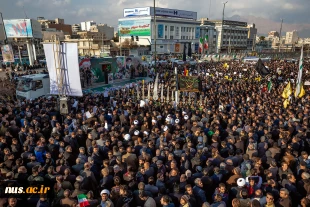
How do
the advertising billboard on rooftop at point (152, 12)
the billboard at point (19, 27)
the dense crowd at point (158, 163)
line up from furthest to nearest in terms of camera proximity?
the advertising billboard on rooftop at point (152, 12) < the billboard at point (19, 27) < the dense crowd at point (158, 163)

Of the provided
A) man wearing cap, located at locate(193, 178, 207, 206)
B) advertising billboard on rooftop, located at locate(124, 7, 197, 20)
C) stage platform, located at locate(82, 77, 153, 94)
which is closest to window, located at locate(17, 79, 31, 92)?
stage platform, located at locate(82, 77, 153, 94)

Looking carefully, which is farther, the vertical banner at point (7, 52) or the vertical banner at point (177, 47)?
the vertical banner at point (177, 47)

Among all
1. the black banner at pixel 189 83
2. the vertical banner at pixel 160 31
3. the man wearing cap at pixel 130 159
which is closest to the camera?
the man wearing cap at pixel 130 159

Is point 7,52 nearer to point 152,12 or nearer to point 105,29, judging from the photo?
point 152,12

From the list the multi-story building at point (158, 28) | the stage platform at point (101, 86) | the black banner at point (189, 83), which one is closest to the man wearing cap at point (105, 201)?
the black banner at point (189, 83)

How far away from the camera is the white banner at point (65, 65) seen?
8656 mm

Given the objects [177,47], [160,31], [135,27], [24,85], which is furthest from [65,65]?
[177,47]

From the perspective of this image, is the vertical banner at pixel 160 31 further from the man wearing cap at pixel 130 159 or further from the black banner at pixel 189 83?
the man wearing cap at pixel 130 159

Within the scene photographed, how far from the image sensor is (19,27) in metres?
33.9

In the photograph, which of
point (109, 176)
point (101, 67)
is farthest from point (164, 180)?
point (101, 67)

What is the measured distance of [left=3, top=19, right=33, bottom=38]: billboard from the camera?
33.4 meters

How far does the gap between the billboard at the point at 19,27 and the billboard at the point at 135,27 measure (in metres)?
34.2

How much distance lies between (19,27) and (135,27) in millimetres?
35268

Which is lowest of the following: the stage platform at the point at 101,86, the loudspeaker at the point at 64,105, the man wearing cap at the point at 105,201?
the stage platform at the point at 101,86
